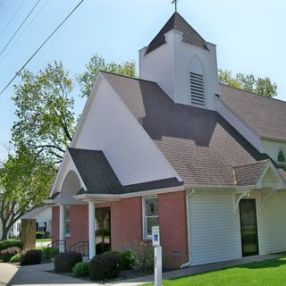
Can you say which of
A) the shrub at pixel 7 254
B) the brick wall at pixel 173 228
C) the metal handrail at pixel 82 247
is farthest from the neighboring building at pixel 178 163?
the shrub at pixel 7 254

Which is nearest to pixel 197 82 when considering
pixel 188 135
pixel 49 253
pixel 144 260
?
pixel 188 135

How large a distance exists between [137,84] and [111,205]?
263 inches

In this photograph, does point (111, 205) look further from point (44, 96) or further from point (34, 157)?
point (44, 96)

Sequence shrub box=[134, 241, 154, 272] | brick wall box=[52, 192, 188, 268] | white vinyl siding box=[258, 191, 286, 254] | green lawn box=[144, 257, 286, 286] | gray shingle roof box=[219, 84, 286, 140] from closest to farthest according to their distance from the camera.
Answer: green lawn box=[144, 257, 286, 286], shrub box=[134, 241, 154, 272], brick wall box=[52, 192, 188, 268], white vinyl siding box=[258, 191, 286, 254], gray shingle roof box=[219, 84, 286, 140]

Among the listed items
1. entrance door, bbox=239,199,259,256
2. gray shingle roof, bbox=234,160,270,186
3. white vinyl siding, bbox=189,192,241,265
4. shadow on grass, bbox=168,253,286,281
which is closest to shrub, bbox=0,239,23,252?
white vinyl siding, bbox=189,192,241,265

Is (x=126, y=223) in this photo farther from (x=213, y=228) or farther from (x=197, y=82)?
(x=197, y=82)

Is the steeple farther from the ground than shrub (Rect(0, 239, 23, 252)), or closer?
farther from the ground

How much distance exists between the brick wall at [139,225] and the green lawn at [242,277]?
2796mm

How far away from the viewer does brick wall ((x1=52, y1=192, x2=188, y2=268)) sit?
17281mm

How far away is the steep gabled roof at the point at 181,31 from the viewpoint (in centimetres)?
2583

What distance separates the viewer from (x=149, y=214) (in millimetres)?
19250

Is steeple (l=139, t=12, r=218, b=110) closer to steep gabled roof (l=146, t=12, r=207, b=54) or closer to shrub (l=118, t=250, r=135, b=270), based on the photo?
steep gabled roof (l=146, t=12, r=207, b=54)

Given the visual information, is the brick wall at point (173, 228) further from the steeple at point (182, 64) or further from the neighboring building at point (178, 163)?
the steeple at point (182, 64)

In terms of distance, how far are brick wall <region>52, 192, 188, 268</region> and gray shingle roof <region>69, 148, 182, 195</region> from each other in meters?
0.56
